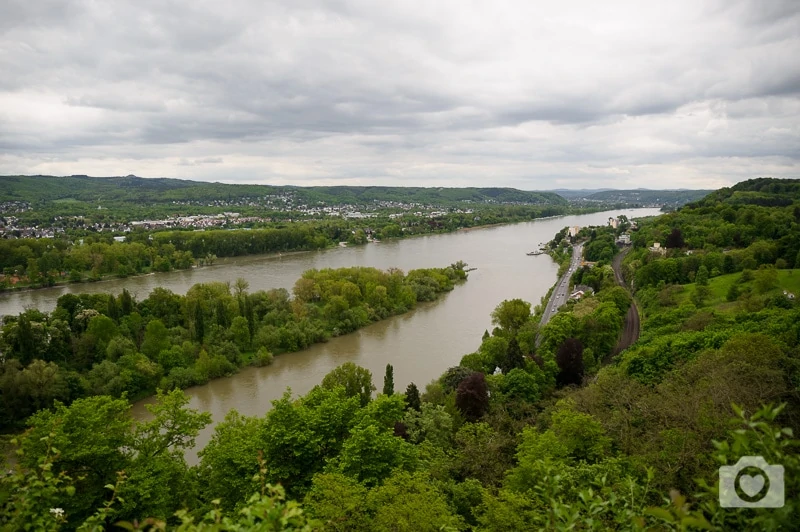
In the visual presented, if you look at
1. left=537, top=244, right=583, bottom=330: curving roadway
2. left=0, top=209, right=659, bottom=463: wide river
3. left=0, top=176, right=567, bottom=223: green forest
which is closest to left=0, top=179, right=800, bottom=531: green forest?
left=0, top=209, right=659, bottom=463: wide river

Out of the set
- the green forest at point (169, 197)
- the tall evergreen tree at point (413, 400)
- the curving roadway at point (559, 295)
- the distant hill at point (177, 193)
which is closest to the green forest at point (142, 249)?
the curving roadway at point (559, 295)

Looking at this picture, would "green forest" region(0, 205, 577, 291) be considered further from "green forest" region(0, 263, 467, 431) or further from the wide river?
"green forest" region(0, 263, 467, 431)

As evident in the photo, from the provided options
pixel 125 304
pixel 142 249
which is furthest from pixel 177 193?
pixel 125 304

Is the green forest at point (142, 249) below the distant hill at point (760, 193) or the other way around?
below

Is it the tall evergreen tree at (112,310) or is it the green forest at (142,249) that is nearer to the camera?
the tall evergreen tree at (112,310)

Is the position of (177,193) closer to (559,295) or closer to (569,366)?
(559,295)

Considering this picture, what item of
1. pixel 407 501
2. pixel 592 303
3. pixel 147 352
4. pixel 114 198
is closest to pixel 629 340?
pixel 592 303

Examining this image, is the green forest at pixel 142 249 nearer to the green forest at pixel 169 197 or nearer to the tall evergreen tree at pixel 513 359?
the tall evergreen tree at pixel 513 359
